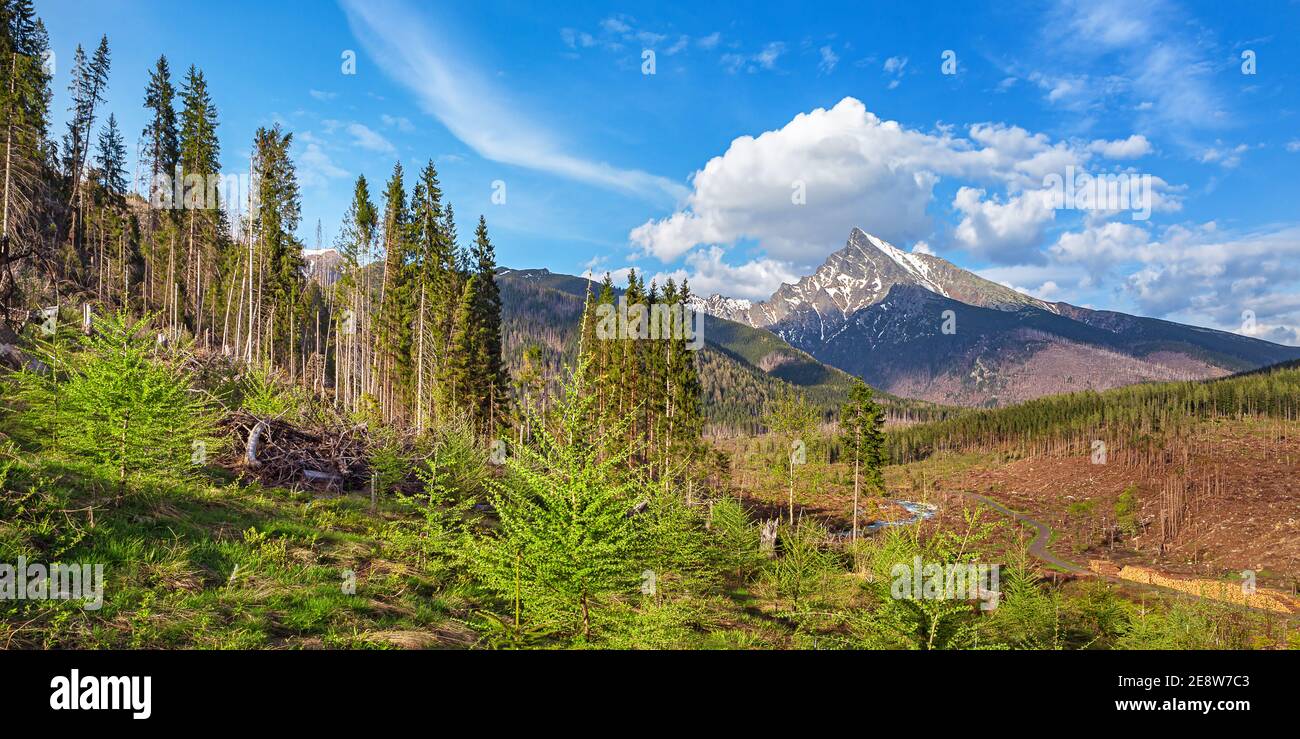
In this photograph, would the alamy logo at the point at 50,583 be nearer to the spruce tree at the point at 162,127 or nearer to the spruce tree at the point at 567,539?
the spruce tree at the point at 567,539

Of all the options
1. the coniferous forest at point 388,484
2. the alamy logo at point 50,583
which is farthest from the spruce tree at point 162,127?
the alamy logo at point 50,583

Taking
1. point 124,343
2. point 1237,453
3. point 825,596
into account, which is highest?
point 124,343

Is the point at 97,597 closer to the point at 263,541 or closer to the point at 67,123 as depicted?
the point at 263,541

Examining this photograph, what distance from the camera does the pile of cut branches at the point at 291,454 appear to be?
14.6m

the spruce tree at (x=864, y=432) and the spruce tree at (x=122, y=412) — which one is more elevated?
the spruce tree at (x=122, y=412)

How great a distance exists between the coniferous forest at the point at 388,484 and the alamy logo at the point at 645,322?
42cm

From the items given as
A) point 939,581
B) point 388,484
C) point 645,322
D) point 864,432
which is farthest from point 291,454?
point 864,432

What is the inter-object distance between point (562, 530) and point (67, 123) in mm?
63033

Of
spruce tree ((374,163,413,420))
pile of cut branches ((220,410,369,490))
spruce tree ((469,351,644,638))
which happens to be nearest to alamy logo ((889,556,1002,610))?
spruce tree ((469,351,644,638))
